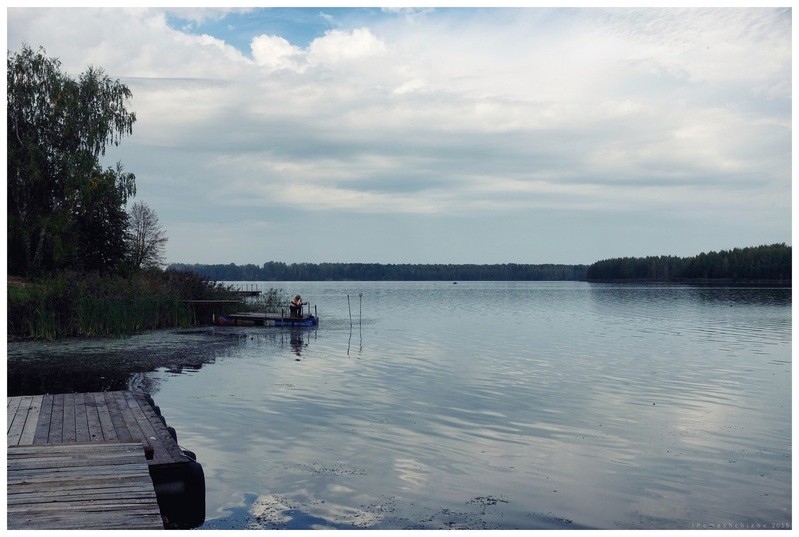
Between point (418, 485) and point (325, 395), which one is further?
point (325, 395)

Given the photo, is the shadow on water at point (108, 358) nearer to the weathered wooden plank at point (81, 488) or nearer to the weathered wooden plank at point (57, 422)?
the weathered wooden plank at point (57, 422)

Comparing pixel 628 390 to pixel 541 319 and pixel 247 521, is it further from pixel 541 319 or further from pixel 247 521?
pixel 541 319

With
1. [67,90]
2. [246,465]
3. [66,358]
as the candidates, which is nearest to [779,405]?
[246,465]

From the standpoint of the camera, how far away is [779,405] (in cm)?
1770

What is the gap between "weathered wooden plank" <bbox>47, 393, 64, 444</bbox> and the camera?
10.9 meters

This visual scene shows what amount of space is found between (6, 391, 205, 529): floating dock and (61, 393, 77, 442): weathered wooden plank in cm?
2

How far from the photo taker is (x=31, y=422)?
12.1 meters

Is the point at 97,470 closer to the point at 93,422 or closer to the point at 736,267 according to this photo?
the point at 93,422

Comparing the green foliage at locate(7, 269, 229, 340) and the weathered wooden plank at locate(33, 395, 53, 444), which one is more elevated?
the green foliage at locate(7, 269, 229, 340)

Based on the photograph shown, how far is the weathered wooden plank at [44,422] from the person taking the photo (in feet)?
35.6

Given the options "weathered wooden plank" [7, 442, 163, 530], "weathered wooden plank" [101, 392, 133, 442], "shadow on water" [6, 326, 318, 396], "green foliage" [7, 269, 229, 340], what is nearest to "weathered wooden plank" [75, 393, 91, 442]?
"weathered wooden plank" [101, 392, 133, 442]

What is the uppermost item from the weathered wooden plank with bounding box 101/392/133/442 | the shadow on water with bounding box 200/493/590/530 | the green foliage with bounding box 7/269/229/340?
the green foliage with bounding box 7/269/229/340

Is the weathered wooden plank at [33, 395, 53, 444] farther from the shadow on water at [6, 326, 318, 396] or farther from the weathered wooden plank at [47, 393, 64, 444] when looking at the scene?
the shadow on water at [6, 326, 318, 396]
